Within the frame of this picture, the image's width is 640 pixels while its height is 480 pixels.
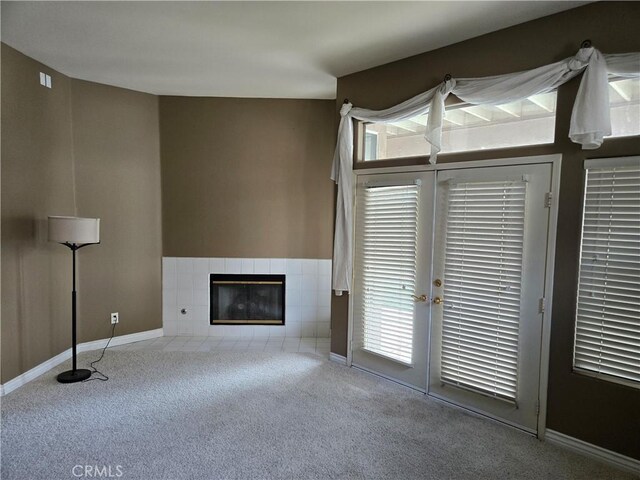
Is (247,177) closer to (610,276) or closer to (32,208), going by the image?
(32,208)

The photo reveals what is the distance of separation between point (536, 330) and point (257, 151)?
3530 mm

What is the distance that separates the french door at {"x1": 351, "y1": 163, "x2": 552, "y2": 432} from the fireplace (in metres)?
1.38

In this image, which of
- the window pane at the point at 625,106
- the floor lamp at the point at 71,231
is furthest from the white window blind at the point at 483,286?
the floor lamp at the point at 71,231

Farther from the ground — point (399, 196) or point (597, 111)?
point (597, 111)

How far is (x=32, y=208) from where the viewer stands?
11.0ft

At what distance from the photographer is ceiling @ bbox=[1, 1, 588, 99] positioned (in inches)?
98.1

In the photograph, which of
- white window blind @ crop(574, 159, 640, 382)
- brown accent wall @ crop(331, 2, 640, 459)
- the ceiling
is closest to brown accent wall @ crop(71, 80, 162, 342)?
the ceiling

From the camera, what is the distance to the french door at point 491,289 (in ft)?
8.45

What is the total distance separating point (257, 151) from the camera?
4.63 meters

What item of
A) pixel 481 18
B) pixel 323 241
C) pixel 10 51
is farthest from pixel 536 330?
pixel 10 51

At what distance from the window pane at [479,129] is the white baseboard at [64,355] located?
3.44 m

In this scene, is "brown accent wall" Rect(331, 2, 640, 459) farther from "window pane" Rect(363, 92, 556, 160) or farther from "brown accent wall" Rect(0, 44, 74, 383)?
"brown accent wall" Rect(0, 44, 74, 383)

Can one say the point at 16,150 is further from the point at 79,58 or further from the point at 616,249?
the point at 616,249

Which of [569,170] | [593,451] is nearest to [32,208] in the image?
[569,170]
